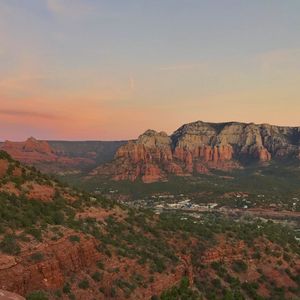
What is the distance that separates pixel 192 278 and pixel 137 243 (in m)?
5.30

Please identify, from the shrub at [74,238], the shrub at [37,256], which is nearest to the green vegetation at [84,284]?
the shrub at [37,256]

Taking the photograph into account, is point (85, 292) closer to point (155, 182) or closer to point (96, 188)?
point (96, 188)

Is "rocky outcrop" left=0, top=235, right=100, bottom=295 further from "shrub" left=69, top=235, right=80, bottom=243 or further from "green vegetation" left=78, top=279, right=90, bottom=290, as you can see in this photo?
"green vegetation" left=78, top=279, right=90, bottom=290

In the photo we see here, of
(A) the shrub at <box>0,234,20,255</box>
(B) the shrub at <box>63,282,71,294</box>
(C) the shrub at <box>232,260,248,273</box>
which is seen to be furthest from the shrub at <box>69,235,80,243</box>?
(C) the shrub at <box>232,260,248,273</box>

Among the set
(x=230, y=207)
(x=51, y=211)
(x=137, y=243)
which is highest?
(x=51, y=211)

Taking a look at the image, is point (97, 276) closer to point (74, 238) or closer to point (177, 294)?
point (74, 238)

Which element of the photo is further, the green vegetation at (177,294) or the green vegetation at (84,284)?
the green vegetation at (84,284)

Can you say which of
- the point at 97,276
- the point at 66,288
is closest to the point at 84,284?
the point at 97,276

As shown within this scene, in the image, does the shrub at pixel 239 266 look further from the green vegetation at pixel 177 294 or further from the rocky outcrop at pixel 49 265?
the rocky outcrop at pixel 49 265

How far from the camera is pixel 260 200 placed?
504 ft

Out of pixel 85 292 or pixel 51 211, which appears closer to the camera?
pixel 85 292

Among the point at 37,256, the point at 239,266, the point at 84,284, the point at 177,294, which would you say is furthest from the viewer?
the point at 239,266

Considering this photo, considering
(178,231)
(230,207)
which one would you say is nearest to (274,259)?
(178,231)

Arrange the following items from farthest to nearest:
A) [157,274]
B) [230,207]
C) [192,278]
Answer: [230,207]
[192,278]
[157,274]
